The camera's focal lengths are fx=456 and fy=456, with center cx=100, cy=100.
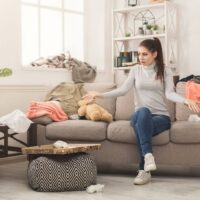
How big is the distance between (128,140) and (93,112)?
43 centimetres

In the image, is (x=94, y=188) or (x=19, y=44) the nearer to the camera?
(x=94, y=188)

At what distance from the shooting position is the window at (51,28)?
16.9ft

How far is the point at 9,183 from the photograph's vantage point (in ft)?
11.1

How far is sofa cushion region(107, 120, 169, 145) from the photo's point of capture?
347cm

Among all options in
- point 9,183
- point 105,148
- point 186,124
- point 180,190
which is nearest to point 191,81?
point 186,124

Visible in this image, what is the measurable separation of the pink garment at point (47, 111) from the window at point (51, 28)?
124cm

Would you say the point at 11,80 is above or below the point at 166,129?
above

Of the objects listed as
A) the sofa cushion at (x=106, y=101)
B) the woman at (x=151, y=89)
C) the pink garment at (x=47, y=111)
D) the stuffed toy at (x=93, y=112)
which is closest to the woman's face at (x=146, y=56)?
the woman at (x=151, y=89)

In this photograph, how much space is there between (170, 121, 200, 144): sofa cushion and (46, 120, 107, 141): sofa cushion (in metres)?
0.56

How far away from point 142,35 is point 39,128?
2.14 meters

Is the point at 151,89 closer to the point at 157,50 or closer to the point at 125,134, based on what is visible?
the point at 157,50

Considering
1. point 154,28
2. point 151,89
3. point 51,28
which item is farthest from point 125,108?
point 51,28

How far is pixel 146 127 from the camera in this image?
3322 millimetres

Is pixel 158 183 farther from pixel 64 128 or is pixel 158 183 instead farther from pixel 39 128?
pixel 39 128
